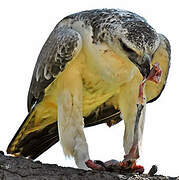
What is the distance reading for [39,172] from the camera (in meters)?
7.12

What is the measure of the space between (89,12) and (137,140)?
179 cm

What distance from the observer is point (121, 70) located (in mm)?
8562

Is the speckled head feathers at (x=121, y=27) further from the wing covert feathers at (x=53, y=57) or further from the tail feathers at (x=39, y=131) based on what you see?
the tail feathers at (x=39, y=131)

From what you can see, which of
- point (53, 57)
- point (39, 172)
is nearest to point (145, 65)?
point (53, 57)

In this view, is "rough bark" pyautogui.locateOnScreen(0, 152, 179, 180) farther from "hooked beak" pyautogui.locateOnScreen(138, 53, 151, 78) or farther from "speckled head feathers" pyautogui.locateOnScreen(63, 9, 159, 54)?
"speckled head feathers" pyautogui.locateOnScreen(63, 9, 159, 54)

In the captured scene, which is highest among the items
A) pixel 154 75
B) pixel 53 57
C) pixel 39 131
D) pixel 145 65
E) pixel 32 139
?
pixel 53 57

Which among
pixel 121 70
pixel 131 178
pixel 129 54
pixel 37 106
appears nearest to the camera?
pixel 131 178

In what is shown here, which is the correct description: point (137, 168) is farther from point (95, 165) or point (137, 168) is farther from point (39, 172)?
point (39, 172)

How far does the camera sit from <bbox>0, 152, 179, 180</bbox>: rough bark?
7020mm

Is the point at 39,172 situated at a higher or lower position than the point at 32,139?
lower

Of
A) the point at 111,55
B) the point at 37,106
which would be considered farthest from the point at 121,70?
the point at 37,106

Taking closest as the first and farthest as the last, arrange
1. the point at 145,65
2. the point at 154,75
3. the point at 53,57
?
the point at 145,65, the point at 154,75, the point at 53,57

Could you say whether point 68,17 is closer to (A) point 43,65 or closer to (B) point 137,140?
(A) point 43,65

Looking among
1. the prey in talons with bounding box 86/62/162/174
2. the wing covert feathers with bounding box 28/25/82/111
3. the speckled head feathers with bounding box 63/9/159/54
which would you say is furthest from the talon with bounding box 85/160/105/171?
the speckled head feathers with bounding box 63/9/159/54
